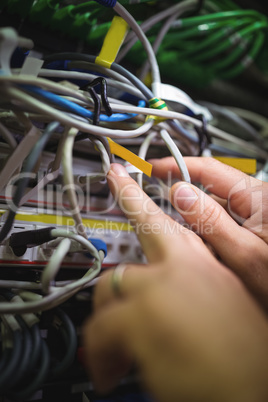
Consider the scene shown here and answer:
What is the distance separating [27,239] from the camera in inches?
19.5

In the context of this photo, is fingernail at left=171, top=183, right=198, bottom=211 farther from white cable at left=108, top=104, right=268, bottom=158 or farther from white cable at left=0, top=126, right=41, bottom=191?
white cable at left=0, top=126, right=41, bottom=191

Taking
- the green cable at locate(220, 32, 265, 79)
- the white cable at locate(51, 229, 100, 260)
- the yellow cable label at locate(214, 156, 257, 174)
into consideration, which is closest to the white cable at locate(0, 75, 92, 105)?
the white cable at locate(51, 229, 100, 260)

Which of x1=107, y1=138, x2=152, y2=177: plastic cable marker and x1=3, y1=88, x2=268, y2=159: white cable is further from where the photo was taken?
x1=107, y1=138, x2=152, y2=177: plastic cable marker

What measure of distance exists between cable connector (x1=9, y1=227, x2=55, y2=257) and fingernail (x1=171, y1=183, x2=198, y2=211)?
24 cm

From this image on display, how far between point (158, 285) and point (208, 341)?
79 mm

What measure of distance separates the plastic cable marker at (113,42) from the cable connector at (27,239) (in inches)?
13.8

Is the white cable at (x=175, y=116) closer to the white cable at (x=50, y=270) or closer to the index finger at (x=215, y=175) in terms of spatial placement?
→ the index finger at (x=215, y=175)

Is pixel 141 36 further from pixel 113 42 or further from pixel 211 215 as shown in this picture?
pixel 211 215

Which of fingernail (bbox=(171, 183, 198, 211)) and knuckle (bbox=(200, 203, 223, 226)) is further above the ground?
fingernail (bbox=(171, 183, 198, 211))

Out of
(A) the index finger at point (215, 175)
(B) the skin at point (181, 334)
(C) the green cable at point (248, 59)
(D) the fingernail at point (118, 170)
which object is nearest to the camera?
(B) the skin at point (181, 334)

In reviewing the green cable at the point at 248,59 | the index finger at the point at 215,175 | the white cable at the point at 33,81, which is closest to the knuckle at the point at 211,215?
the index finger at the point at 215,175

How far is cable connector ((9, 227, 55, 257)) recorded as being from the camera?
47 cm

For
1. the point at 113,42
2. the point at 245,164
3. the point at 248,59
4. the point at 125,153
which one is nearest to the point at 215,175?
the point at 245,164

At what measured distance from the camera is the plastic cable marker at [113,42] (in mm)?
543
